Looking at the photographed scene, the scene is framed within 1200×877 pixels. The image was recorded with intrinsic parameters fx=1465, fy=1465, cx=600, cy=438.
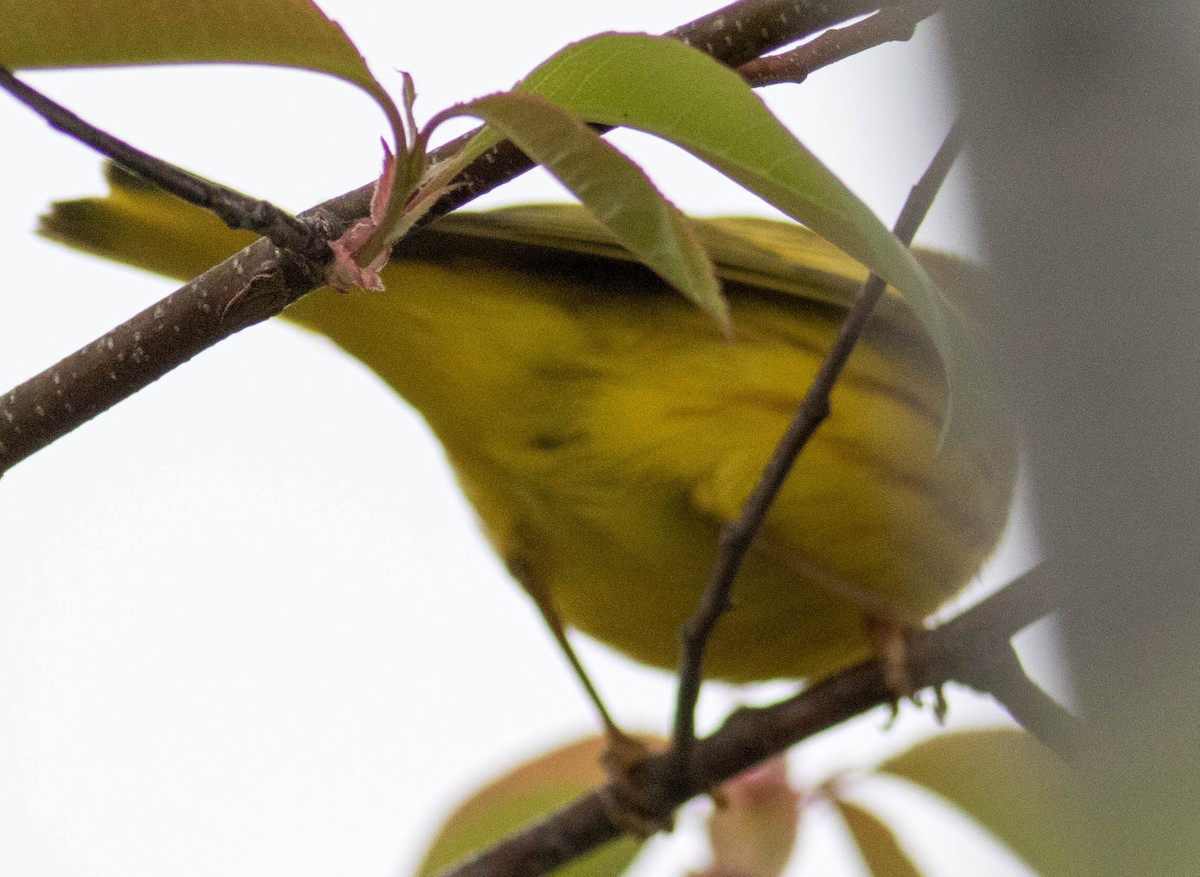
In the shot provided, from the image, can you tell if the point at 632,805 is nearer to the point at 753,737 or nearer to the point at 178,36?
the point at 753,737

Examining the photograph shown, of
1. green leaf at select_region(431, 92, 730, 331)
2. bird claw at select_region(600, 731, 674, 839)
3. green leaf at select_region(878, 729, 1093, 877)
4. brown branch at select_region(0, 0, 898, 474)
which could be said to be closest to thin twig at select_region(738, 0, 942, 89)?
brown branch at select_region(0, 0, 898, 474)

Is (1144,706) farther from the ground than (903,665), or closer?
farther from the ground

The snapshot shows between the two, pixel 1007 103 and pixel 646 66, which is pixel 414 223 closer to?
pixel 646 66

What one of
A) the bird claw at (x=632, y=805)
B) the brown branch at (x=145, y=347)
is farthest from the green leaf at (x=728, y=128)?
the bird claw at (x=632, y=805)

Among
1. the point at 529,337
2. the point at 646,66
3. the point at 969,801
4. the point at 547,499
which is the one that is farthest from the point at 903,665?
the point at 646,66

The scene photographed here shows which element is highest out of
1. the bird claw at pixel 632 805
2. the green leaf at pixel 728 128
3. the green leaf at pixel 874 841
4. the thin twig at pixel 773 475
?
the green leaf at pixel 728 128

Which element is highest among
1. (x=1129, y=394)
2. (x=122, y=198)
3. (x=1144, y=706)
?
(x=122, y=198)

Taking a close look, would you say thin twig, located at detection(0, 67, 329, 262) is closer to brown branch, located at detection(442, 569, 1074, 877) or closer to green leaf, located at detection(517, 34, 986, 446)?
green leaf, located at detection(517, 34, 986, 446)

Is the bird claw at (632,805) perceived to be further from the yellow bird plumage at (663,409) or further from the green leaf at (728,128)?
the green leaf at (728,128)
